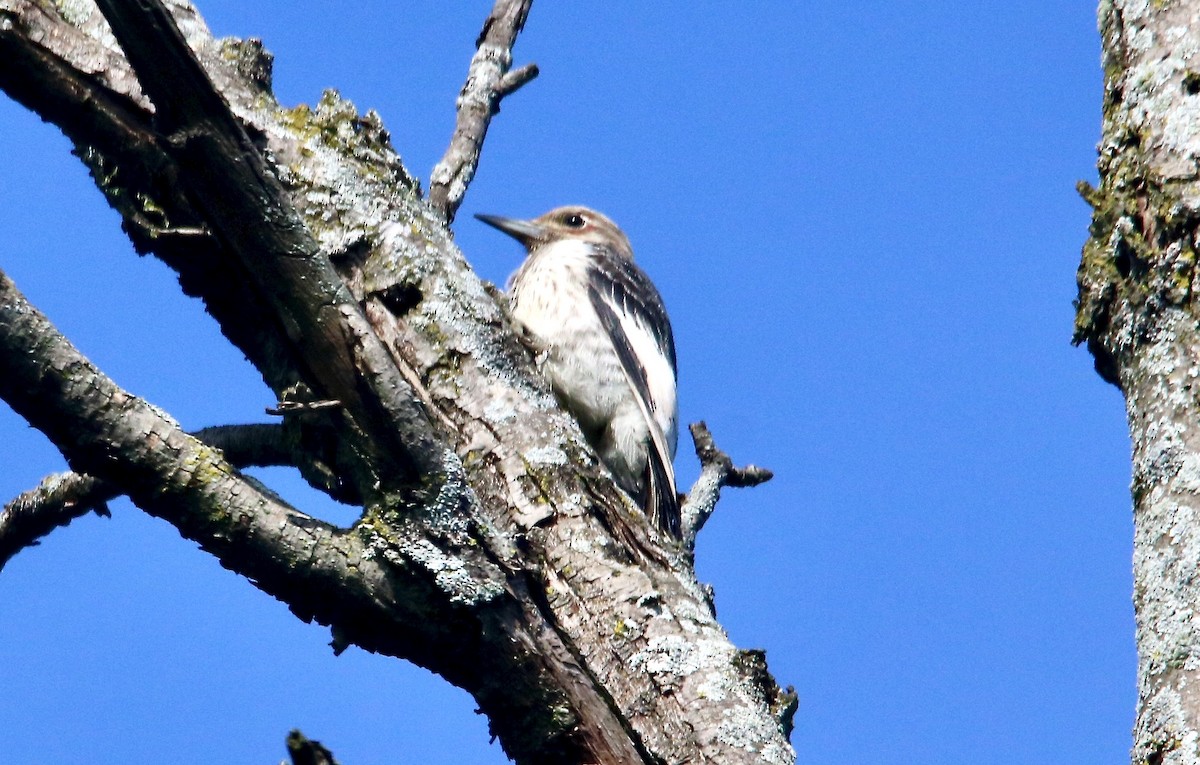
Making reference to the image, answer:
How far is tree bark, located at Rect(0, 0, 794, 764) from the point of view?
256 centimetres

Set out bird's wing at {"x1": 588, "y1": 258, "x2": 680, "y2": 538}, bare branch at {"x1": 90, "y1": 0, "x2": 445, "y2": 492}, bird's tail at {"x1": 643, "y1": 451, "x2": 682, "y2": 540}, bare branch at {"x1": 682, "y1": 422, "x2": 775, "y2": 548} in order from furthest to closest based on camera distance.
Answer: bird's wing at {"x1": 588, "y1": 258, "x2": 680, "y2": 538}, bird's tail at {"x1": 643, "y1": 451, "x2": 682, "y2": 540}, bare branch at {"x1": 682, "y1": 422, "x2": 775, "y2": 548}, bare branch at {"x1": 90, "y1": 0, "x2": 445, "y2": 492}

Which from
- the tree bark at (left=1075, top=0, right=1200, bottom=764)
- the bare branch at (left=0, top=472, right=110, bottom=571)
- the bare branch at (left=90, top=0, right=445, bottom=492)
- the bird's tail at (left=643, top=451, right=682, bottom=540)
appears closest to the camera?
the tree bark at (left=1075, top=0, right=1200, bottom=764)

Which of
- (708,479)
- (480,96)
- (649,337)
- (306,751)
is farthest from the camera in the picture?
(649,337)

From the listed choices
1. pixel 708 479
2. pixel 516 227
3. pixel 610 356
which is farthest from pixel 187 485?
pixel 516 227

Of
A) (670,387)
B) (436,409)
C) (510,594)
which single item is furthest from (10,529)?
(670,387)

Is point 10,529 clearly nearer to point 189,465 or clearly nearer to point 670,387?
point 189,465

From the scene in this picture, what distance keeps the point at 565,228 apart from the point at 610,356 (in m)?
2.51

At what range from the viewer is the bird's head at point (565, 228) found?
25.9 feet

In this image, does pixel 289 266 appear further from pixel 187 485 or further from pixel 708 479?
pixel 708 479

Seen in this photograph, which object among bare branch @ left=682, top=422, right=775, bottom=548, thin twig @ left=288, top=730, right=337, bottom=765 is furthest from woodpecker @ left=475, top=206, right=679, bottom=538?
thin twig @ left=288, top=730, right=337, bottom=765

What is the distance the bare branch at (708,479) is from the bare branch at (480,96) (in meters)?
1.20

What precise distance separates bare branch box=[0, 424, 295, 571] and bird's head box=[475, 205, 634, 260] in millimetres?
4117

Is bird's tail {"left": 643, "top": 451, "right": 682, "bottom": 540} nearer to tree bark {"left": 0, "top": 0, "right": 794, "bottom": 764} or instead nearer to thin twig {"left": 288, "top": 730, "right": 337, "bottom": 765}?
tree bark {"left": 0, "top": 0, "right": 794, "bottom": 764}

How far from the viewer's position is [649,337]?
258 inches
